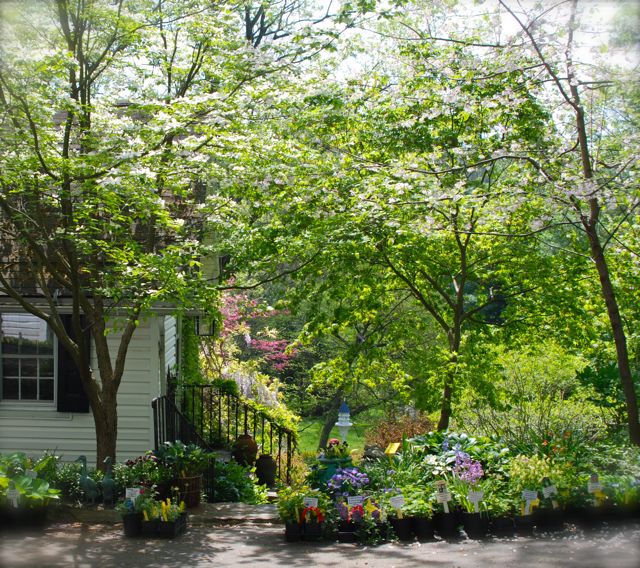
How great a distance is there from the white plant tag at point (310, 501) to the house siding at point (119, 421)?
386 centimetres

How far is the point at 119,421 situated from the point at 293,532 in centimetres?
423

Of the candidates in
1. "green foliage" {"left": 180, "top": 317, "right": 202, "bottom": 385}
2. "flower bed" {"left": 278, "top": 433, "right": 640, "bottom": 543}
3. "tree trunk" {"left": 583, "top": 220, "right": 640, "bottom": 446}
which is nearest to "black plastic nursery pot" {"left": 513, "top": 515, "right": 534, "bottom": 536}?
"flower bed" {"left": 278, "top": 433, "right": 640, "bottom": 543}

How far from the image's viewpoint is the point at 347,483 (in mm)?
7785

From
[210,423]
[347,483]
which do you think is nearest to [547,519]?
[347,483]

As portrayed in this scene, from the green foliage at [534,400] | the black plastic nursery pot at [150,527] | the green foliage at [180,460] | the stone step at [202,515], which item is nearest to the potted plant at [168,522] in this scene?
the black plastic nursery pot at [150,527]

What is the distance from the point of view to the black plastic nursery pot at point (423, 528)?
23.3ft

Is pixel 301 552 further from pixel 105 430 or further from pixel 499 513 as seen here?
pixel 105 430

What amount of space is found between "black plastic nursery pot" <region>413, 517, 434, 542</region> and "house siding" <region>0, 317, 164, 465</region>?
4.67 m

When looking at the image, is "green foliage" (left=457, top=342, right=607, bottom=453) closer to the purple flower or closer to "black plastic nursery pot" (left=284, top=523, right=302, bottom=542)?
the purple flower

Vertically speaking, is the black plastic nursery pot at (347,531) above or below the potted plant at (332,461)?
below

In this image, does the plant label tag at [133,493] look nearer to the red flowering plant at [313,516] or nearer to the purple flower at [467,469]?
the red flowering plant at [313,516]

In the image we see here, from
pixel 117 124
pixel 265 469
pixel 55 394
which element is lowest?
pixel 265 469

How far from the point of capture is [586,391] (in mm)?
12156

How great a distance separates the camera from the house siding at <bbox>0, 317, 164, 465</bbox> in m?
10.6
